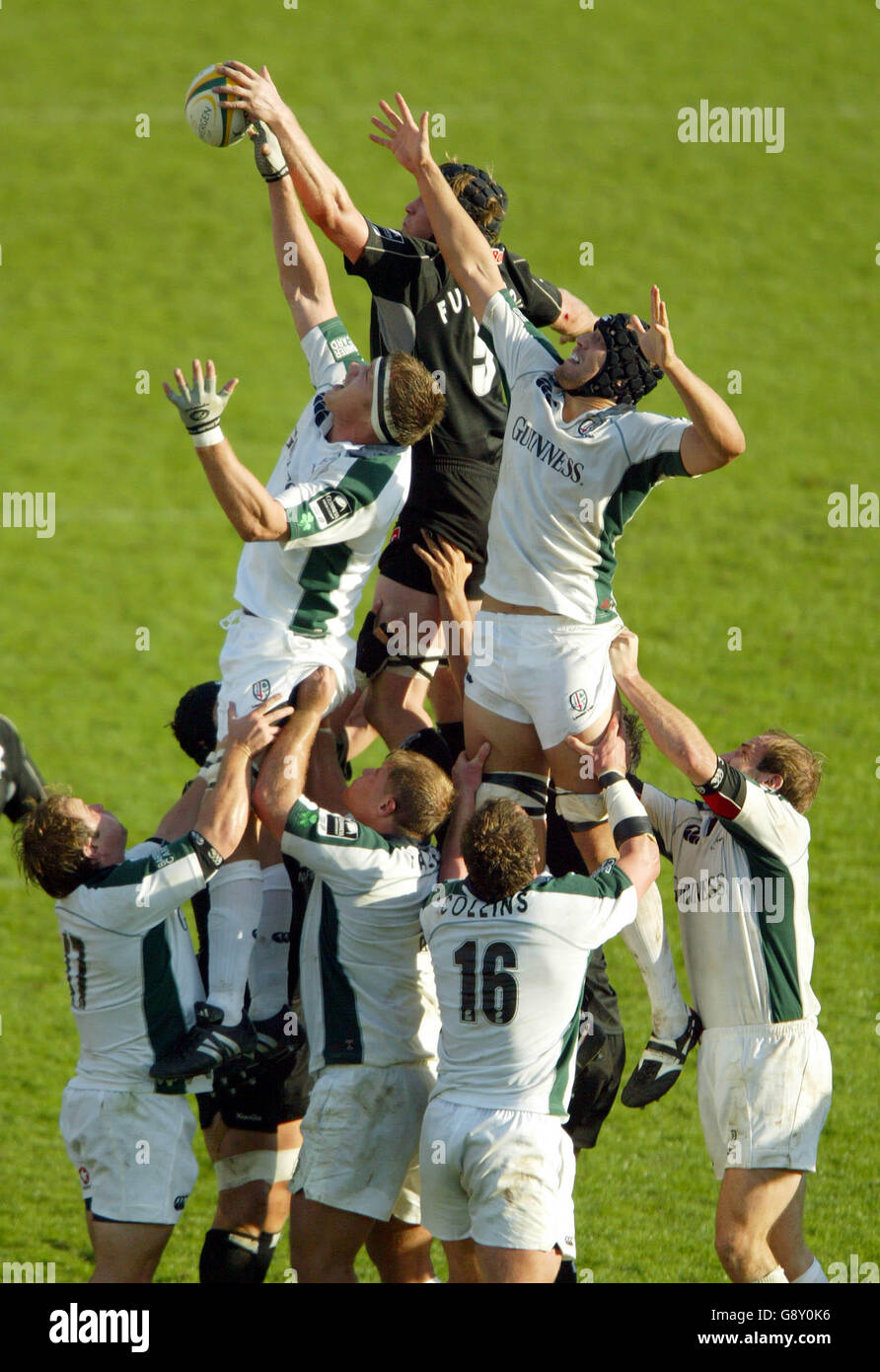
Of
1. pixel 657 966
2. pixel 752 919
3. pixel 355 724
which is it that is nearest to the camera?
pixel 752 919

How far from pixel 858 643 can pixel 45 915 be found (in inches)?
312

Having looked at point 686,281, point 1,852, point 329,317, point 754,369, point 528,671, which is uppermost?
point 686,281

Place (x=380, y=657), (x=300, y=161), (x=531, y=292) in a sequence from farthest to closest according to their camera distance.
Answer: (x=531, y=292) < (x=380, y=657) < (x=300, y=161)

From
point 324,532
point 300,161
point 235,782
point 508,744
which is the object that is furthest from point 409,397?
point 235,782

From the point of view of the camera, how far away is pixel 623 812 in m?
6.01

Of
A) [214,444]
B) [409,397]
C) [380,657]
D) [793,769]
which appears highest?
[409,397]

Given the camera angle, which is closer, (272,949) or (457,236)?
(457,236)

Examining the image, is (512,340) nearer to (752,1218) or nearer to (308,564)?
(308,564)

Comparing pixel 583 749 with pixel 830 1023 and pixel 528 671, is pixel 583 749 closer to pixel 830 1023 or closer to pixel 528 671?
pixel 528 671

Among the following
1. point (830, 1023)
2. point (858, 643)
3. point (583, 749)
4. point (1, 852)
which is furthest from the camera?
point (858, 643)

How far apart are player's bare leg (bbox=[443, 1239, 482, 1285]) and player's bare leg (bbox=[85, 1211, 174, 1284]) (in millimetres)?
1028

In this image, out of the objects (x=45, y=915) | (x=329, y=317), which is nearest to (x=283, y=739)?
(x=329, y=317)

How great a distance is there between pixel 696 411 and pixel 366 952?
2.25 meters

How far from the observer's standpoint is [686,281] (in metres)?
21.6
